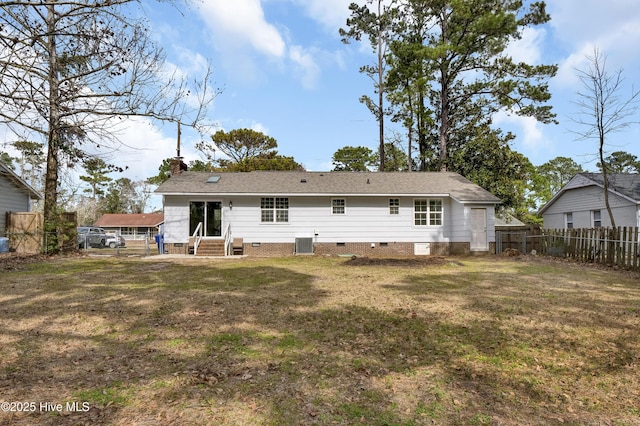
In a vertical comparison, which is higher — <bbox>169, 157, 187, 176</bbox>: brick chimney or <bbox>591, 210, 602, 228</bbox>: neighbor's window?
<bbox>169, 157, 187, 176</bbox>: brick chimney

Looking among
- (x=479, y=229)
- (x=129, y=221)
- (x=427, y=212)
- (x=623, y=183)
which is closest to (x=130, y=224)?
(x=129, y=221)

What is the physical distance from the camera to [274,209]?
1805cm

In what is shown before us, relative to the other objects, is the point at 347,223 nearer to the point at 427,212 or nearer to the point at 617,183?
the point at 427,212

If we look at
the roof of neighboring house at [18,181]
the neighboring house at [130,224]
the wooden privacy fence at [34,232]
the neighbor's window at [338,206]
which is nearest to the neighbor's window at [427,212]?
the neighbor's window at [338,206]

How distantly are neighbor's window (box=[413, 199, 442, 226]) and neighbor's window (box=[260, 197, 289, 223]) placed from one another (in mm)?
6882

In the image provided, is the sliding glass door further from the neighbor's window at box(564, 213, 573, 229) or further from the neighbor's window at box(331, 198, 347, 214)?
the neighbor's window at box(564, 213, 573, 229)

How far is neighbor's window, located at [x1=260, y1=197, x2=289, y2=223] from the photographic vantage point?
18.0 meters

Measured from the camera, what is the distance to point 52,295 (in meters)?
7.29

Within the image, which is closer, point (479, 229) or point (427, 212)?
point (479, 229)

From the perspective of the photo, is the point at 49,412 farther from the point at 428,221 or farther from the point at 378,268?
the point at 428,221

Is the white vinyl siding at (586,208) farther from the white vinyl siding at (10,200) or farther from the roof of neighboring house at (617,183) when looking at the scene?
the white vinyl siding at (10,200)

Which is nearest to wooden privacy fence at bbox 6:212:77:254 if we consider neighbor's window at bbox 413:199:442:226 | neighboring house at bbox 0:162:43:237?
neighboring house at bbox 0:162:43:237

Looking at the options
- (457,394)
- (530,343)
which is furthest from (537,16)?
(457,394)

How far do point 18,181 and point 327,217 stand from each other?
1729 centimetres
